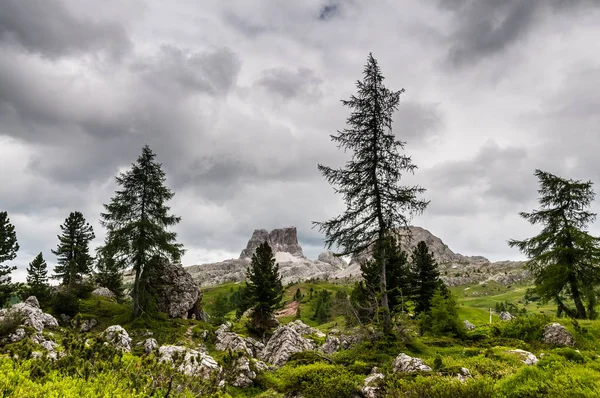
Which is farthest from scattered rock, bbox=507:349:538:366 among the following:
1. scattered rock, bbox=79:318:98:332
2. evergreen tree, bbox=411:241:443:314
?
scattered rock, bbox=79:318:98:332

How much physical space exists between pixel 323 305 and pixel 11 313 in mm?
58843

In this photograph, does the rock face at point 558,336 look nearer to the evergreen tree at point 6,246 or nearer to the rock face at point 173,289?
the rock face at point 173,289

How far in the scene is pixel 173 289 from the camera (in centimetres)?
3603

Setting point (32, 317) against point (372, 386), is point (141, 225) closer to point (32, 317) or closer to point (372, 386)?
point (32, 317)

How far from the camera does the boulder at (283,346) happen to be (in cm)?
2083

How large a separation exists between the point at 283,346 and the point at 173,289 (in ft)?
64.6

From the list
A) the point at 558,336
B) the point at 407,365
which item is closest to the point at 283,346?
the point at 407,365

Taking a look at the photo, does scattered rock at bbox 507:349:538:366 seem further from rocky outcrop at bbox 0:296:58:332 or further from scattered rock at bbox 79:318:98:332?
scattered rock at bbox 79:318:98:332

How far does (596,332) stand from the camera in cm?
1953

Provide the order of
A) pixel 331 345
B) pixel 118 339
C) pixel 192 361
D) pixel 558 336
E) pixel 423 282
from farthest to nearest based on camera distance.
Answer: pixel 423 282 < pixel 331 345 < pixel 558 336 < pixel 118 339 < pixel 192 361

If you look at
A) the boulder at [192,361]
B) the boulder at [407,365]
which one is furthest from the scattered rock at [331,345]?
the boulder at [192,361]

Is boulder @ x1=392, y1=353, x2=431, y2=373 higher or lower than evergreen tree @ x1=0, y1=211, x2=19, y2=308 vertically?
lower

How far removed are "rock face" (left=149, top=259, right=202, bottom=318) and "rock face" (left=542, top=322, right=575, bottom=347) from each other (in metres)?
33.1

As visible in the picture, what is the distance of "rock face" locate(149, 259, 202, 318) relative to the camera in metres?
34.9
